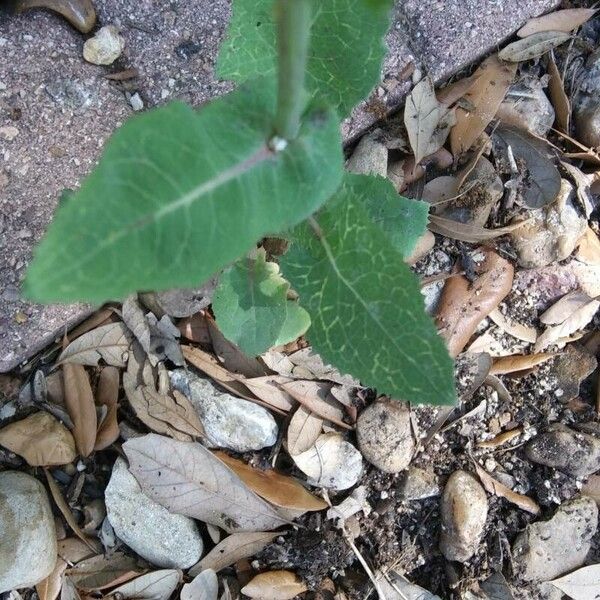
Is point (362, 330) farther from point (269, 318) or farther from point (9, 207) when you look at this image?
point (9, 207)

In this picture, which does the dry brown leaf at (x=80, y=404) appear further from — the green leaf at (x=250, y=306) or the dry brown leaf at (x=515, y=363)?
the dry brown leaf at (x=515, y=363)

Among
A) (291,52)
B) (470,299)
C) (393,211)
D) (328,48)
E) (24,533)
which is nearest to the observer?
(291,52)

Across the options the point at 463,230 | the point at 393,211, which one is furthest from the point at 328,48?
the point at 463,230

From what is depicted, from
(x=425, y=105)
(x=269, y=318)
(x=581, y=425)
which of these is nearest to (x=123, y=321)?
(x=269, y=318)

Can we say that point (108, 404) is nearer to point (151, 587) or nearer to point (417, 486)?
point (151, 587)

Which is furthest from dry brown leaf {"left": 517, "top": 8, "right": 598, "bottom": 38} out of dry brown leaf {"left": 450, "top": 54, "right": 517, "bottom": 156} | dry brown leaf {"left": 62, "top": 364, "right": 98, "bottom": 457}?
dry brown leaf {"left": 62, "top": 364, "right": 98, "bottom": 457}

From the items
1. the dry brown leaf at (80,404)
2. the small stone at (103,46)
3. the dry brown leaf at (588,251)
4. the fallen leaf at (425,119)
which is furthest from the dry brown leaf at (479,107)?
the dry brown leaf at (80,404)
